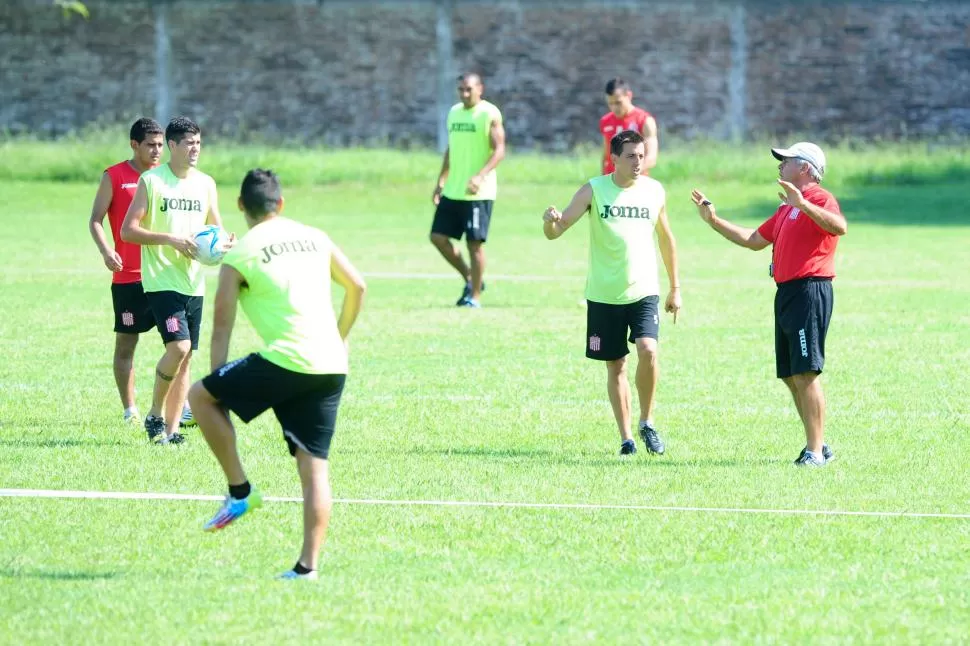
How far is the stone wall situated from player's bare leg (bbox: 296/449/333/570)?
3308 centimetres

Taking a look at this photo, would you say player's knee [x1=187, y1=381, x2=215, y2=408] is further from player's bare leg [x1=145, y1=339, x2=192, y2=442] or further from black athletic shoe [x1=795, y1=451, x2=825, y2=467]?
black athletic shoe [x1=795, y1=451, x2=825, y2=467]

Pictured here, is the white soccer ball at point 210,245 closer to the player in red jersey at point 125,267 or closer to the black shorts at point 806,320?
the player in red jersey at point 125,267

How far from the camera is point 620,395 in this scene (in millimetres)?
9953

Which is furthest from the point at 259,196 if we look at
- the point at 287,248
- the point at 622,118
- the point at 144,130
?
the point at 622,118

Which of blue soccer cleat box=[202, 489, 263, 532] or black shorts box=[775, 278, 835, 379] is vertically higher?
black shorts box=[775, 278, 835, 379]

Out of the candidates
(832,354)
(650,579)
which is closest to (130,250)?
(650,579)

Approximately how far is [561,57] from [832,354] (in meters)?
26.4

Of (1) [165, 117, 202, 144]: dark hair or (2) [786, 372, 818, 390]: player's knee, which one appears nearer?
(2) [786, 372, 818, 390]: player's knee

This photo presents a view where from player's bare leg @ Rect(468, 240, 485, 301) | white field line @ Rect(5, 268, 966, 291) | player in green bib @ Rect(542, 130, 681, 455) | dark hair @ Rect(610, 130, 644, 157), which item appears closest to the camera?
dark hair @ Rect(610, 130, 644, 157)

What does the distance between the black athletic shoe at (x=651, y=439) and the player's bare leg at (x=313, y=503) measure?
11.5ft

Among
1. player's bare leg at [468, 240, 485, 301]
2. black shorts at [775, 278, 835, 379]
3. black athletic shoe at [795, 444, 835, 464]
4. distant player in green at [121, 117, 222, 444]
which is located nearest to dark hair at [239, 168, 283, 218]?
distant player in green at [121, 117, 222, 444]

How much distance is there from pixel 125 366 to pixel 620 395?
11.1 feet

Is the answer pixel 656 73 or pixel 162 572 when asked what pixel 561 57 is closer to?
pixel 656 73

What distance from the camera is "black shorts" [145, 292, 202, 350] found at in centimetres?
1016
